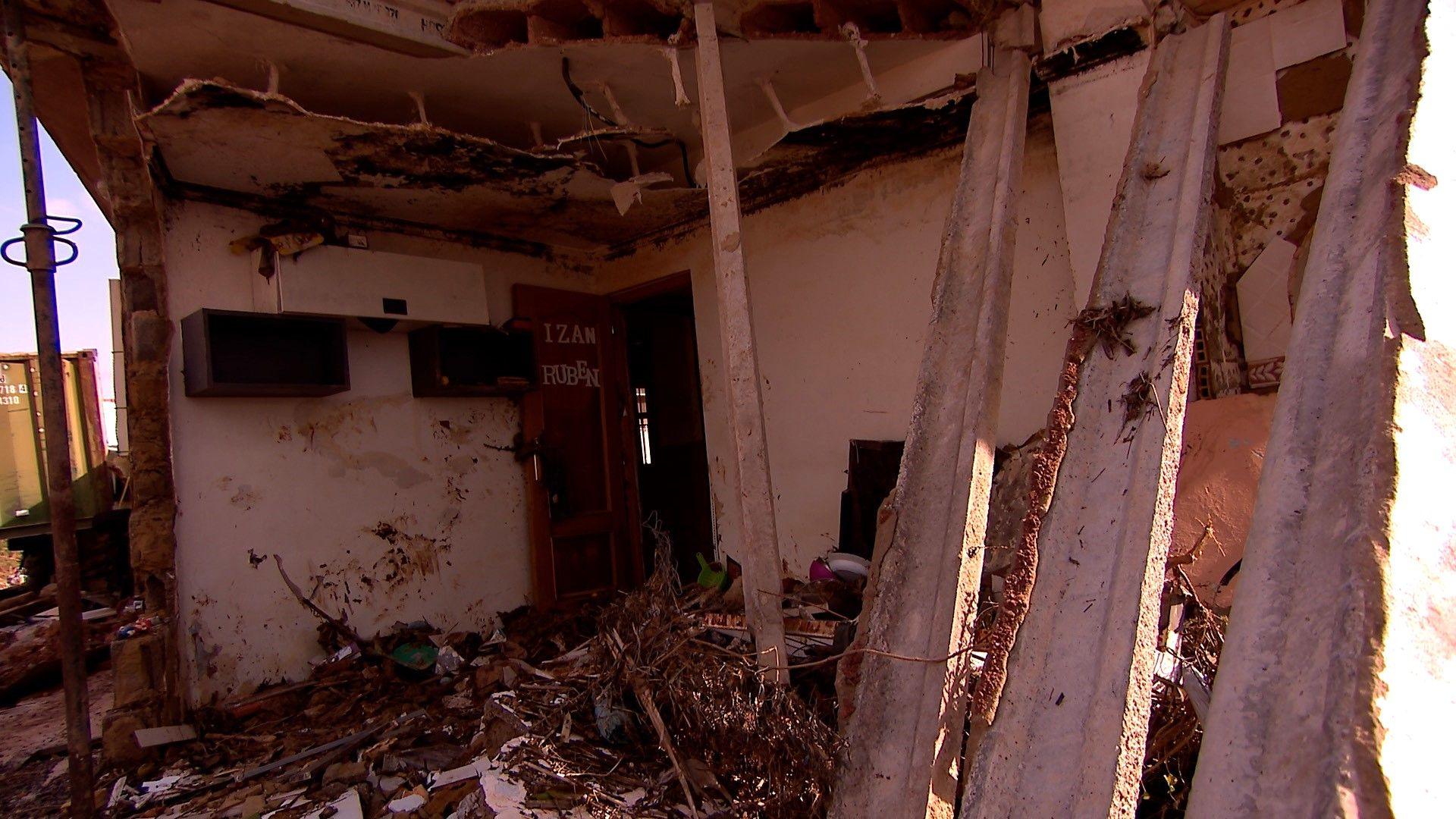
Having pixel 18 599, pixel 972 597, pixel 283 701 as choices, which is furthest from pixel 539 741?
pixel 18 599

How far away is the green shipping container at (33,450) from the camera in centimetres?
668

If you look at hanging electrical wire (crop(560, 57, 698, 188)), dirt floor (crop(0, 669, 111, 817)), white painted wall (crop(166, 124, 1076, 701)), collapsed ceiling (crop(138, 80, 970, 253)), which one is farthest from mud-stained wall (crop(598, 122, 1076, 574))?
dirt floor (crop(0, 669, 111, 817))

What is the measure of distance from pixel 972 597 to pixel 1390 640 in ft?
3.27

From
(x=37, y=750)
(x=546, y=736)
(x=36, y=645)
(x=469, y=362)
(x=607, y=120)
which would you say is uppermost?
(x=607, y=120)

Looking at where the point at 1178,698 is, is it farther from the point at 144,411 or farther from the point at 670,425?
the point at 670,425

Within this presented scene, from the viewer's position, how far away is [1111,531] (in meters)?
1.50

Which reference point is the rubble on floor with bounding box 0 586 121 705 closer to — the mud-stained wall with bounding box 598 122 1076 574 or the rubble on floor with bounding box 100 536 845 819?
the rubble on floor with bounding box 100 536 845 819

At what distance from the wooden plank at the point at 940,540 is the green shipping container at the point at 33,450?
7.87 m

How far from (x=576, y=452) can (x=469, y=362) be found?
0.96 metres

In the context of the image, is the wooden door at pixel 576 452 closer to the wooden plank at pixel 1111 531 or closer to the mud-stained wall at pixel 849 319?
the mud-stained wall at pixel 849 319

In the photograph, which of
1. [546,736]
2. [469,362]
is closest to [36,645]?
[469,362]

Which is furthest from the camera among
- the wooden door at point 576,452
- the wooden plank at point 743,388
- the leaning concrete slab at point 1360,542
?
the wooden door at point 576,452

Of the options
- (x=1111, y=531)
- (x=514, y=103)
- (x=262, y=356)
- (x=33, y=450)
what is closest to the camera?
(x=1111, y=531)

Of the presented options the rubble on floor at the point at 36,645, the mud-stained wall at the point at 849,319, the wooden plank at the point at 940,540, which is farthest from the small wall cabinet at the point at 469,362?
the wooden plank at the point at 940,540
